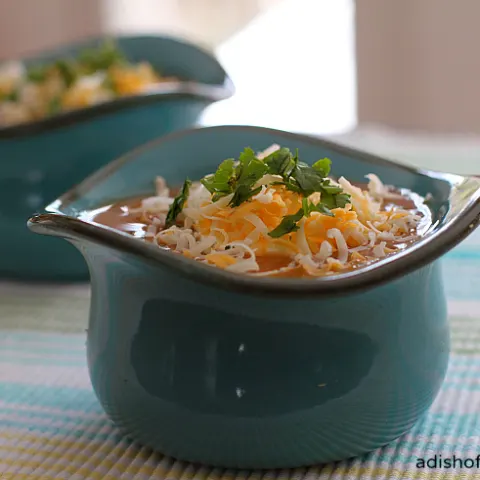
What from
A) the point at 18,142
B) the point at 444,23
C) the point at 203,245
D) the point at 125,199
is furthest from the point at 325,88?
the point at 203,245

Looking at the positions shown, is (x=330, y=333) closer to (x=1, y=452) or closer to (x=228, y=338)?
(x=228, y=338)

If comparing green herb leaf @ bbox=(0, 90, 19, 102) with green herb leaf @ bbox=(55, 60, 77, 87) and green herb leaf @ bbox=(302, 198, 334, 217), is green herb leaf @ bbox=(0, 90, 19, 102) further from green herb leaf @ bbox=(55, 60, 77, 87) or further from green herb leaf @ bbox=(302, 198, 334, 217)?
green herb leaf @ bbox=(302, 198, 334, 217)

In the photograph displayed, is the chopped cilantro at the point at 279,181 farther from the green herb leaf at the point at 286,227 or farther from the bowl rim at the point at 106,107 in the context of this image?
the bowl rim at the point at 106,107

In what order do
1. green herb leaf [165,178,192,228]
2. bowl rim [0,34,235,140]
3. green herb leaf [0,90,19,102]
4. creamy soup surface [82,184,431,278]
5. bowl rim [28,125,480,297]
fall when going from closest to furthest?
1. bowl rim [28,125,480,297]
2. creamy soup surface [82,184,431,278]
3. green herb leaf [165,178,192,228]
4. bowl rim [0,34,235,140]
5. green herb leaf [0,90,19,102]

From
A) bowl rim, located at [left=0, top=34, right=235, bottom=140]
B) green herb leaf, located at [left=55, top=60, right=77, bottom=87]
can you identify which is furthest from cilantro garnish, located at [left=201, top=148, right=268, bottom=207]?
green herb leaf, located at [left=55, top=60, right=77, bottom=87]

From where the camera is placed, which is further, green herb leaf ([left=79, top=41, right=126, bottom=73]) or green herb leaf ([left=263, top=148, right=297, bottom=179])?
green herb leaf ([left=79, top=41, right=126, bottom=73])

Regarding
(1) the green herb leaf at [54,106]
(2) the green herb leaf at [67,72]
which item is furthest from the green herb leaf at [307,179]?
(2) the green herb leaf at [67,72]

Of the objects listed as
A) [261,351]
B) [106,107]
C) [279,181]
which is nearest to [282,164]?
[279,181]
